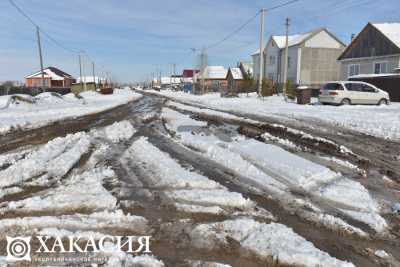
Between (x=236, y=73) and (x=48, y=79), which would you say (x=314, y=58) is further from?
(x=48, y=79)

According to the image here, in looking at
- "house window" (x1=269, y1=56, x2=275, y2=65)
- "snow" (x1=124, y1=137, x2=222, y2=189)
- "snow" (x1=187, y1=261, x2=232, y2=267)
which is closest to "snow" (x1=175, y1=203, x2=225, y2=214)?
"snow" (x1=124, y1=137, x2=222, y2=189)

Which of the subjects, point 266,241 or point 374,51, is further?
point 374,51

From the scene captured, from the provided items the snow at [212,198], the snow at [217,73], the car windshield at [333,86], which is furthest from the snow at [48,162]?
the snow at [217,73]

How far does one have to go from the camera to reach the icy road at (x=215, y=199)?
10.8 feet

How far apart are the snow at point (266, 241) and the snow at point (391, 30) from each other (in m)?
34.9

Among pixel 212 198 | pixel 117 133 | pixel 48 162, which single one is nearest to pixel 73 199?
pixel 212 198

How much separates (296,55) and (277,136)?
42562mm

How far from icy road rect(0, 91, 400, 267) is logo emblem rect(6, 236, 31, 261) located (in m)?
0.07

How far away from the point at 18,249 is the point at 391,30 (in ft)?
132

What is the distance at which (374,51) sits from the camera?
33.5 m

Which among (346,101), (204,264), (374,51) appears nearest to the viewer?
(204,264)

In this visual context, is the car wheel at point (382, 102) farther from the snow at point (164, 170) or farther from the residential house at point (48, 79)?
the residential house at point (48, 79)

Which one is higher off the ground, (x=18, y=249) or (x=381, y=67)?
(x=381, y=67)

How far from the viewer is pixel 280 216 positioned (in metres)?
4.14
